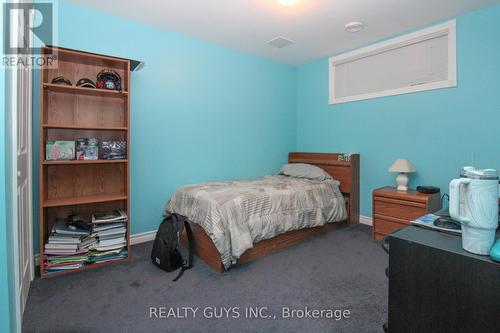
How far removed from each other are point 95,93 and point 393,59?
3440mm

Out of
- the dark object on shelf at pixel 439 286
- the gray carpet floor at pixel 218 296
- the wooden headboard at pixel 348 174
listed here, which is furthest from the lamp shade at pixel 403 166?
the dark object on shelf at pixel 439 286

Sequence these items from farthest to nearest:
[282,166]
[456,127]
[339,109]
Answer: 1. [282,166]
2. [339,109]
3. [456,127]

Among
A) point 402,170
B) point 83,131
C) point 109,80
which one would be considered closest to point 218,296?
point 83,131

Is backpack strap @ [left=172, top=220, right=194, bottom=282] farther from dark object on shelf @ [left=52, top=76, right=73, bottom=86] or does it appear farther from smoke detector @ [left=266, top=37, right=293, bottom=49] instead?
smoke detector @ [left=266, top=37, right=293, bottom=49]

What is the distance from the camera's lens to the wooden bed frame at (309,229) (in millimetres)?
2464

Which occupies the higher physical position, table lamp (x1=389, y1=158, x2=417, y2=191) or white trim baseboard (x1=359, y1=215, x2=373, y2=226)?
table lamp (x1=389, y1=158, x2=417, y2=191)

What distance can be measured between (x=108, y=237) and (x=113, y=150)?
805 mm

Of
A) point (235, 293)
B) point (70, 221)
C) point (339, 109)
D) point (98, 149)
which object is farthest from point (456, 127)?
point (70, 221)

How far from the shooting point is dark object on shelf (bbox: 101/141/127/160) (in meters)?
2.52

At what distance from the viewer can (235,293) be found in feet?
6.51

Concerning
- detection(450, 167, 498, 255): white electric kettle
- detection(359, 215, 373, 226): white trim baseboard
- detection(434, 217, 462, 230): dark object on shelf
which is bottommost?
detection(359, 215, 373, 226): white trim baseboard

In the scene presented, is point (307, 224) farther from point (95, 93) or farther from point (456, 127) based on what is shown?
point (95, 93)

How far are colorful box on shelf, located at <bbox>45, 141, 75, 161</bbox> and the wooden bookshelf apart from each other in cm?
10

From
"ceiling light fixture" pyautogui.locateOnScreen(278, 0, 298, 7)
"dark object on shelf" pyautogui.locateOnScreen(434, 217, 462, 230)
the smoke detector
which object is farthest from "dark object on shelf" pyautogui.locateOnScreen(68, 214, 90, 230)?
the smoke detector
